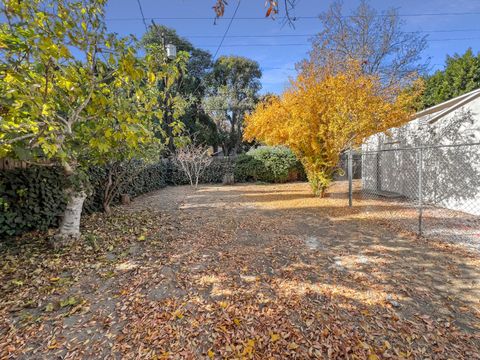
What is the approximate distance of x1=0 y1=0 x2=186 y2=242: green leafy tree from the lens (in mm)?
2373

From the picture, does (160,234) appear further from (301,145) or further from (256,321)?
(301,145)

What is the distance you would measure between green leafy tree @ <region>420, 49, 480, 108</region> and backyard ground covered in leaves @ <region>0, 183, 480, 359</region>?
544 inches

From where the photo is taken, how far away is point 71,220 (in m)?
3.59

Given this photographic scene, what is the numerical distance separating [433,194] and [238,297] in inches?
283

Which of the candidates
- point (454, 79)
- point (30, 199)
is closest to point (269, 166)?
point (30, 199)

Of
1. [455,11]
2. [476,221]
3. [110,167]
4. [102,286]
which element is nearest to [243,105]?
[455,11]

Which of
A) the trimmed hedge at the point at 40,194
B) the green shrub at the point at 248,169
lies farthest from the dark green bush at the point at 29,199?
the green shrub at the point at 248,169

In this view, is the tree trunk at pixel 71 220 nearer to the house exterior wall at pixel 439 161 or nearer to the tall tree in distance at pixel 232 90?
the house exterior wall at pixel 439 161

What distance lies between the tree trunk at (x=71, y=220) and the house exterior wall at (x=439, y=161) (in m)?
5.54

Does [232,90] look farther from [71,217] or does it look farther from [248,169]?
[71,217]

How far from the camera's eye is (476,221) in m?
5.14

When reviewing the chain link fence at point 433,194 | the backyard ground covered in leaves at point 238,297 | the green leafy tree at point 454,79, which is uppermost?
the green leafy tree at point 454,79

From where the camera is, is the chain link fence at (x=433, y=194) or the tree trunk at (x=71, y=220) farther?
the chain link fence at (x=433, y=194)

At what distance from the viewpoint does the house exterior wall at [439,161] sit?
5.82m
